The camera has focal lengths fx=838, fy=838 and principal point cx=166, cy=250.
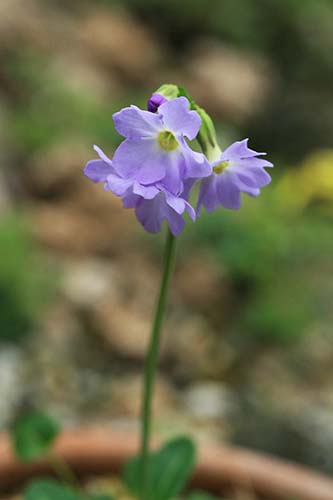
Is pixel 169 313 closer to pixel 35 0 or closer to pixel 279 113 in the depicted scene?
pixel 279 113

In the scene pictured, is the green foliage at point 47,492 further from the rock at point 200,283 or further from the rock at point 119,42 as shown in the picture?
the rock at point 119,42

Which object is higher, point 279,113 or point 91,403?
point 279,113

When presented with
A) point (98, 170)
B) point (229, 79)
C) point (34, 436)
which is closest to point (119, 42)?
point (229, 79)

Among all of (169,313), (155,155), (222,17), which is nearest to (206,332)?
(169,313)

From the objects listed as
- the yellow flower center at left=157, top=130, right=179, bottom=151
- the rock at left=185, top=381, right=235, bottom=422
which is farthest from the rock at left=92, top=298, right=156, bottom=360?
the yellow flower center at left=157, top=130, right=179, bottom=151

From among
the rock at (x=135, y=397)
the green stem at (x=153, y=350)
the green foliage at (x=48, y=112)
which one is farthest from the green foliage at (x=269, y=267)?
the green stem at (x=153, y=350)

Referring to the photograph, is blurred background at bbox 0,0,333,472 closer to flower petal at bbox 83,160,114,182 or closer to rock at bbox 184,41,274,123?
rock at bbox 184,41,274,123

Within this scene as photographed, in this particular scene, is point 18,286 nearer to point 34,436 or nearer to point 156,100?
point 34,436
